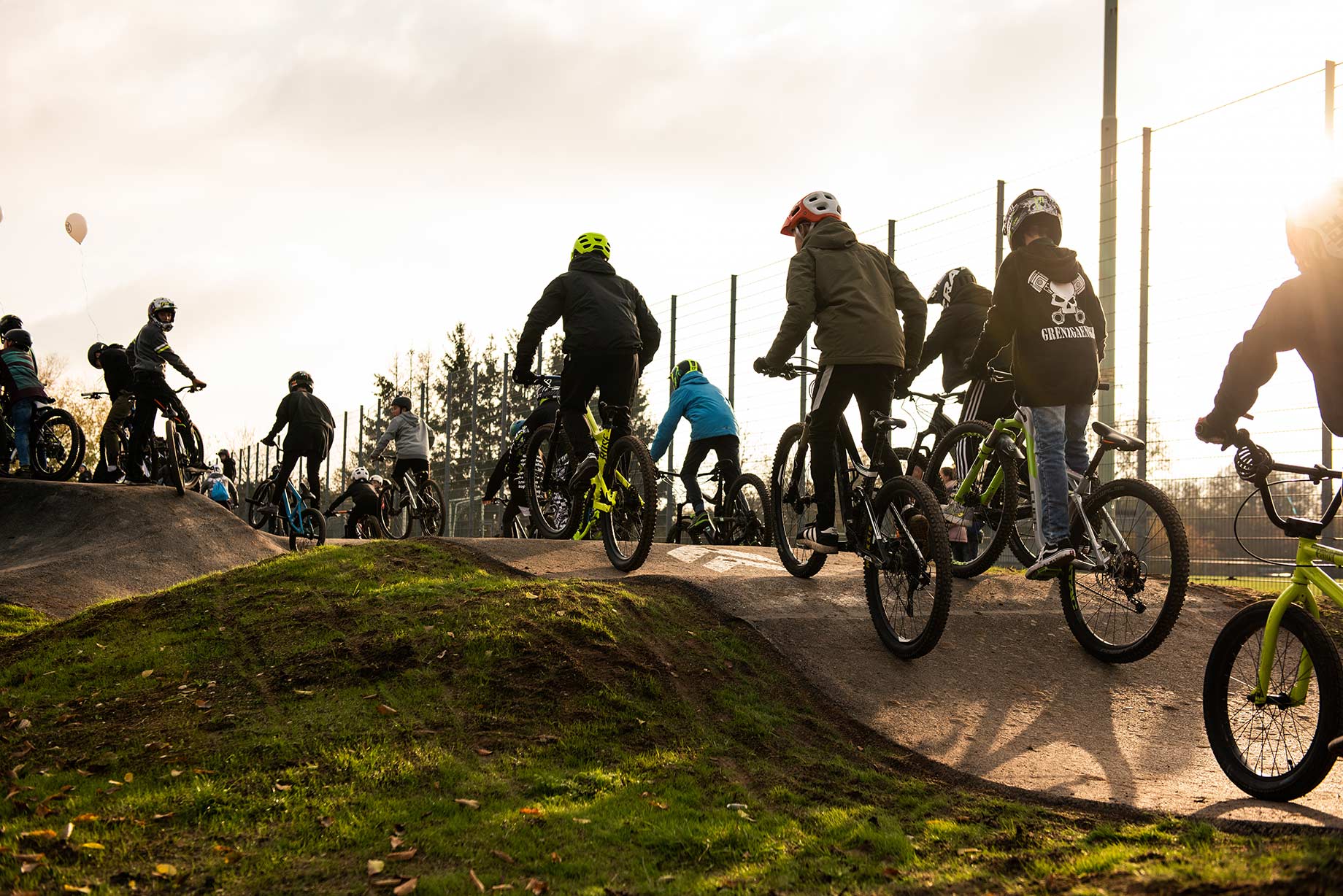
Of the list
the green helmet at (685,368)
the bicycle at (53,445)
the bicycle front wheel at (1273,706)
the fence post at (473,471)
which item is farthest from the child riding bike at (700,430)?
the fence post at (473,471)

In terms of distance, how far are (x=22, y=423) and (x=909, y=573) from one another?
11.2 meters

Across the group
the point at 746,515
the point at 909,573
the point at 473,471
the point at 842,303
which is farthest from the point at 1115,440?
the point at 473,471

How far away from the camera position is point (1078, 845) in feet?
10.5

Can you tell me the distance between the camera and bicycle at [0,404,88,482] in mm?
12672

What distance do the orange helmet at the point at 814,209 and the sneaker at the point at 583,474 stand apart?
2.18 meters

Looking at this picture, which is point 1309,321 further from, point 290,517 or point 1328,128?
point 290,517

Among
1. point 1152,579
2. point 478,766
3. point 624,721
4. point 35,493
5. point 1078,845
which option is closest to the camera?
point 1078,845

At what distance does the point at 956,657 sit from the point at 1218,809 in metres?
1.77

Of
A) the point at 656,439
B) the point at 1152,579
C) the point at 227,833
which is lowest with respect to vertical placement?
the point at 227,833

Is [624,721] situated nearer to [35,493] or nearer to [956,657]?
[956,657]

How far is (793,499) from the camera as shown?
6266 mm

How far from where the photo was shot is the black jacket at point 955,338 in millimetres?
7082

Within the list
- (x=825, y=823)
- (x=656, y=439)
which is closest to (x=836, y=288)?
(x=825, y=823)

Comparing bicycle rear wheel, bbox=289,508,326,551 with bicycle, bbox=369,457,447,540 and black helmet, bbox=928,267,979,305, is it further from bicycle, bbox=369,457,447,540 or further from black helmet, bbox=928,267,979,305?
black helmet, bbox=928,267,979,305
